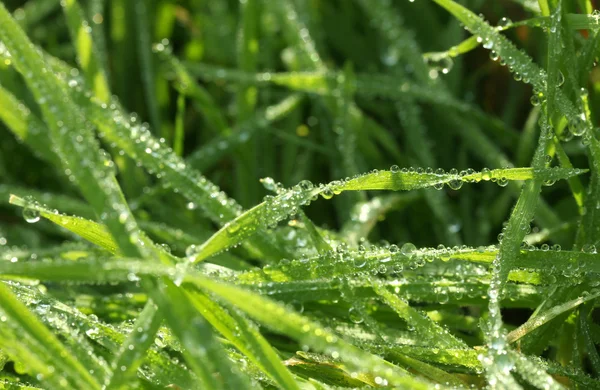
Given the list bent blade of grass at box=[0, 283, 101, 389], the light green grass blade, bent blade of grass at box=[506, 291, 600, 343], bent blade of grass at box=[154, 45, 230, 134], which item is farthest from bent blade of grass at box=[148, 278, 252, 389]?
bent blade of grass at box=[154, 45, 230, 134]

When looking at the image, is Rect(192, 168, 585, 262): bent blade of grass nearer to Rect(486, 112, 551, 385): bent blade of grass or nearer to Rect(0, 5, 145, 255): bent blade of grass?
Rect(486, 112, 551, 385): bent blade of grass

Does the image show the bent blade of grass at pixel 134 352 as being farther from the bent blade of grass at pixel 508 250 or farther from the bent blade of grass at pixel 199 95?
the bent blade of grass at pixel 199 95

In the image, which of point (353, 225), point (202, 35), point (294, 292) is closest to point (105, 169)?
point (294, 292)

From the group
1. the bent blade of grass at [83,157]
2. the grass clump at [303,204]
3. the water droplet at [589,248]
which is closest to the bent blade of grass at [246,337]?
the grass clump at [303,204]

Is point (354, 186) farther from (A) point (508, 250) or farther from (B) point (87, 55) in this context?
(B) point (87, 55)

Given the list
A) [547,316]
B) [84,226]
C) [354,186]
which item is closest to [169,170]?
[84,226]

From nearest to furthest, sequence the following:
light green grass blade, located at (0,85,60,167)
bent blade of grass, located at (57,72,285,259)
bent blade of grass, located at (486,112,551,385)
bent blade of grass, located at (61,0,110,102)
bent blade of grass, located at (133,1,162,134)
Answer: bent blade of grass, located at (486,112,551,385), bent blade of grass, located at (57,72,285,259), light green grass blade, located at (0,85,60,167), bent blade of grass, located at (61,0,110,102), bent blade of grass, located at (133,1,162,134)
